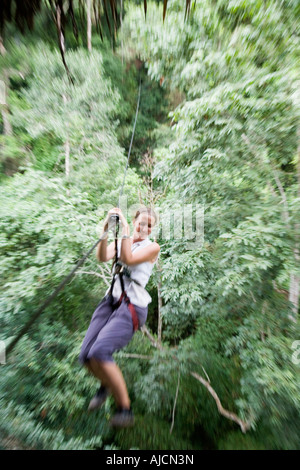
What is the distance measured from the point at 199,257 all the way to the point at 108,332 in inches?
86.6

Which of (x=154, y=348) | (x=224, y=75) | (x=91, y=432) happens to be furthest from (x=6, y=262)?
(x=224, y=75)

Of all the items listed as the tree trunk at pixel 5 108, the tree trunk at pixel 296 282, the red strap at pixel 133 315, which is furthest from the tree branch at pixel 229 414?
the tree trunk at pixel 5 108

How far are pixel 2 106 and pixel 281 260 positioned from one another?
563cm

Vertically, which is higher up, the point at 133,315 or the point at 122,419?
the point at 133,315

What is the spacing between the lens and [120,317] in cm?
139

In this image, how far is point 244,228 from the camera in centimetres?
236

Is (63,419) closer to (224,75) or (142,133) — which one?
(224,75)

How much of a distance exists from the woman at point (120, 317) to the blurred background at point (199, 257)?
1.02m

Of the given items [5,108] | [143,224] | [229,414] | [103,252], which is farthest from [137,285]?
[5,108]

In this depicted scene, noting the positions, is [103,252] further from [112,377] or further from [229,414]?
[229,414]

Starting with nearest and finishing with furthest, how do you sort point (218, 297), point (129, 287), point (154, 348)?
point (129, 287) < point (218, 297) < point (154, 348)

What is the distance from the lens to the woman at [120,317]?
4.23ft

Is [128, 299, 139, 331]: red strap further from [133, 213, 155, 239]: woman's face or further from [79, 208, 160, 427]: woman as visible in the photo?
[133, 213, 155, 239]: woman's face

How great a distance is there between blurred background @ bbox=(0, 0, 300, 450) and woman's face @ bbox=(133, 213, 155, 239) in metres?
0.99
